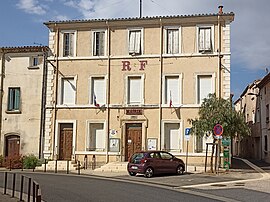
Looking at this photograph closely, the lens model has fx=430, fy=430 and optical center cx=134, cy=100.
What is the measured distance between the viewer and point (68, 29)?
98.3ft

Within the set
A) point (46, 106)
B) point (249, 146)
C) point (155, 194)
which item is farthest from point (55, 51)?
point (249, 146)

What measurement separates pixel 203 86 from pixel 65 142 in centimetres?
1010

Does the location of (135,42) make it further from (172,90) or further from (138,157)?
(138,157)

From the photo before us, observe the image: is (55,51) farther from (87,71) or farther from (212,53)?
(212,53)

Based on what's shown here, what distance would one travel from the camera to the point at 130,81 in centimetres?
2891

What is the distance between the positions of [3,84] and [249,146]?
23.9 meters

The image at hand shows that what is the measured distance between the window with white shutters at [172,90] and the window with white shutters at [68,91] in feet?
21.0

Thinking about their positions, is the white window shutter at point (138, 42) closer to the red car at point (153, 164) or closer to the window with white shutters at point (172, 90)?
the window with white shutters at point (172, 90)

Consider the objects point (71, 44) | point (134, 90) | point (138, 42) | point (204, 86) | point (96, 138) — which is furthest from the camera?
point (71, 44)

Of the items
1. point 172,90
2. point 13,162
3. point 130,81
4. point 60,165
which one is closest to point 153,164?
point 172,90

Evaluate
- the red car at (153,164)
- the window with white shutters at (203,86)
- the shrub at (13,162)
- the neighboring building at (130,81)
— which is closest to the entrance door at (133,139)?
the neighboring building at (130,81)

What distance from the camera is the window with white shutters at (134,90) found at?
2866cm

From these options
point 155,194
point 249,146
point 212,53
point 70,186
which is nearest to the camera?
point 155,194

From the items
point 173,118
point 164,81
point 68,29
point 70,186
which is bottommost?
point 70,186
